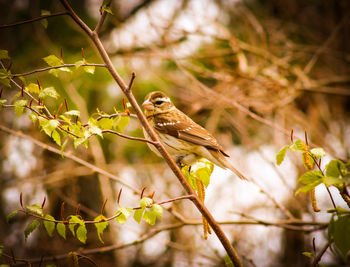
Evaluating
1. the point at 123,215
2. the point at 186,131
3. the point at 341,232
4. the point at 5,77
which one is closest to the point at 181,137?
the point at 186,131

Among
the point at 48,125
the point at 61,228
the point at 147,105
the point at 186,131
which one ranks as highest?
the point at 147,105

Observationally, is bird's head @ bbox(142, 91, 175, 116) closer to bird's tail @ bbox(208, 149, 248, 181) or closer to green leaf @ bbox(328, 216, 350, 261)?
bird's tail @ bbox(208, 149, 248, 181)

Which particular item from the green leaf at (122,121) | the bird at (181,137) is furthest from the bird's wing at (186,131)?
the green leaf at (122,121)

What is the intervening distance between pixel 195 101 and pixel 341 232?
4.33 m

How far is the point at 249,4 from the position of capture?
7.32 meters

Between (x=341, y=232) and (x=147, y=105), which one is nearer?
(x=341, y=232)

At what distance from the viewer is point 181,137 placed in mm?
3539

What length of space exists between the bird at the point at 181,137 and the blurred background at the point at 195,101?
3.44ft

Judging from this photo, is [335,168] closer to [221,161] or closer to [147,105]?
[221,161]

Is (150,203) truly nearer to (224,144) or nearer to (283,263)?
(224,144)

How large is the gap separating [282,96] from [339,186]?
11.4ft

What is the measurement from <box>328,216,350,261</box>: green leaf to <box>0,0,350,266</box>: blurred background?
2990 millimetres

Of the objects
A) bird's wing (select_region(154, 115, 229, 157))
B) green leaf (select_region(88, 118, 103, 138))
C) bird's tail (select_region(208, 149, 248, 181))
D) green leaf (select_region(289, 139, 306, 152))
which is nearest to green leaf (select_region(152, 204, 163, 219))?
green leaf (select_region(88, 118, 103, 138))

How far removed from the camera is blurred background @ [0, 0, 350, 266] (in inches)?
201
